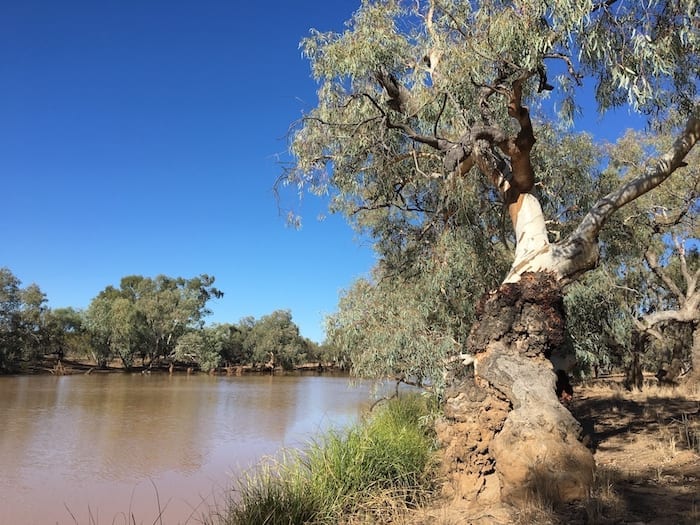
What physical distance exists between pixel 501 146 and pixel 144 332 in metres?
39.0

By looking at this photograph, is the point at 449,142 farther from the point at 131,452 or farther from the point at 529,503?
the point at 131,452

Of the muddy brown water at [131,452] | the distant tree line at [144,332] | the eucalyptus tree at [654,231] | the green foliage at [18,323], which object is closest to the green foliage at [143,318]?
the distant tree line at [144,332]

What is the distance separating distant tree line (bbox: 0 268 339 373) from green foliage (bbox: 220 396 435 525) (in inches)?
1065

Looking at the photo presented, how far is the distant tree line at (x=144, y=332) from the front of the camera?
34.2 metres

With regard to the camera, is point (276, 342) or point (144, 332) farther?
point (276, 342)

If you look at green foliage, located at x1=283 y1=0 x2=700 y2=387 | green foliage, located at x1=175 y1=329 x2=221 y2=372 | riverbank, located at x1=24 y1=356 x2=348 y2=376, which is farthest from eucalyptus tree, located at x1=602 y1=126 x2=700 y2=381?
green foliage, located at x1=175 y1=329 x2=221 y2=372

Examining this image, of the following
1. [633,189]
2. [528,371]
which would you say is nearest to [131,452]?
[528,371]

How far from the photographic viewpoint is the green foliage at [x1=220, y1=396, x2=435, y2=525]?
12.4ft

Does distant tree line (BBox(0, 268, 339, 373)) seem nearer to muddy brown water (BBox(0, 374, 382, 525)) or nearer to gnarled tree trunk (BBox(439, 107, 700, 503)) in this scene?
muddy brown water (BBox(0, 374, 382, 525))

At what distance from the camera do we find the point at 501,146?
5.39 m

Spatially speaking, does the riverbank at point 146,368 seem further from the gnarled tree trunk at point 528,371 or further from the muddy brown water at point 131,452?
the gnarled tree trunk at point 528,371

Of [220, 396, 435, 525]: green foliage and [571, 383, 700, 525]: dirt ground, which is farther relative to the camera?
[220, 396, 435, 525]: green foliage

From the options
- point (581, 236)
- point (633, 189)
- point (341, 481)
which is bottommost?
point (341, 481)

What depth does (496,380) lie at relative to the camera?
175 inches
